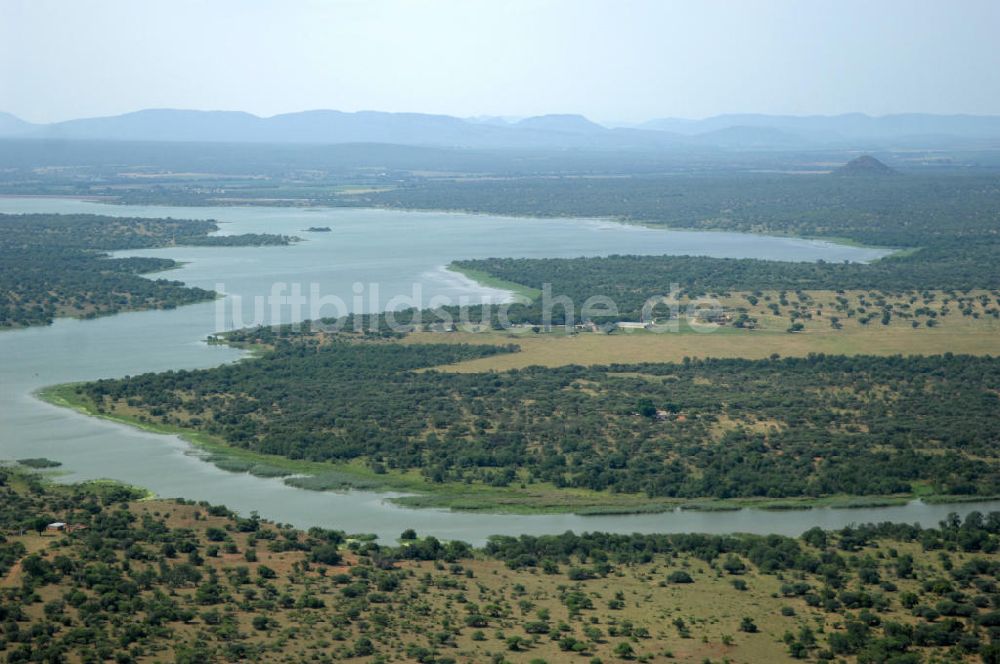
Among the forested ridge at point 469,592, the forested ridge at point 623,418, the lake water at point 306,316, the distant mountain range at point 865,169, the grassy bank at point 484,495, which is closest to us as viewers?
the forested ridge at point 469,592

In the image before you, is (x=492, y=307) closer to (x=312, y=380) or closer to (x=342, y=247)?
(x=312, y=380)

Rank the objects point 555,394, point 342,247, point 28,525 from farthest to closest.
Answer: point 342,247 → point 555,394 → point 28,525

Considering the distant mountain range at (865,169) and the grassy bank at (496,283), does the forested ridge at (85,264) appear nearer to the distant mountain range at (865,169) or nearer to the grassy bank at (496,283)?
the grassy bank at (496,283)

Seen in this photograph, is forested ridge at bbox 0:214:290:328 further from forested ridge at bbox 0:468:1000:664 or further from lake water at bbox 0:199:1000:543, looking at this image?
forested ridge at bbox 0:468:1000:664

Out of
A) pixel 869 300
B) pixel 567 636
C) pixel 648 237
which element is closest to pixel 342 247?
pixel 648 237

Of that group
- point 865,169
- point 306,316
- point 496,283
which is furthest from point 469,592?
point 865,169

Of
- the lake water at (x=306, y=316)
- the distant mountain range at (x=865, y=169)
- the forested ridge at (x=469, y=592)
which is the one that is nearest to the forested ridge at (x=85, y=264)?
the lake water at (x=306, y=316)
